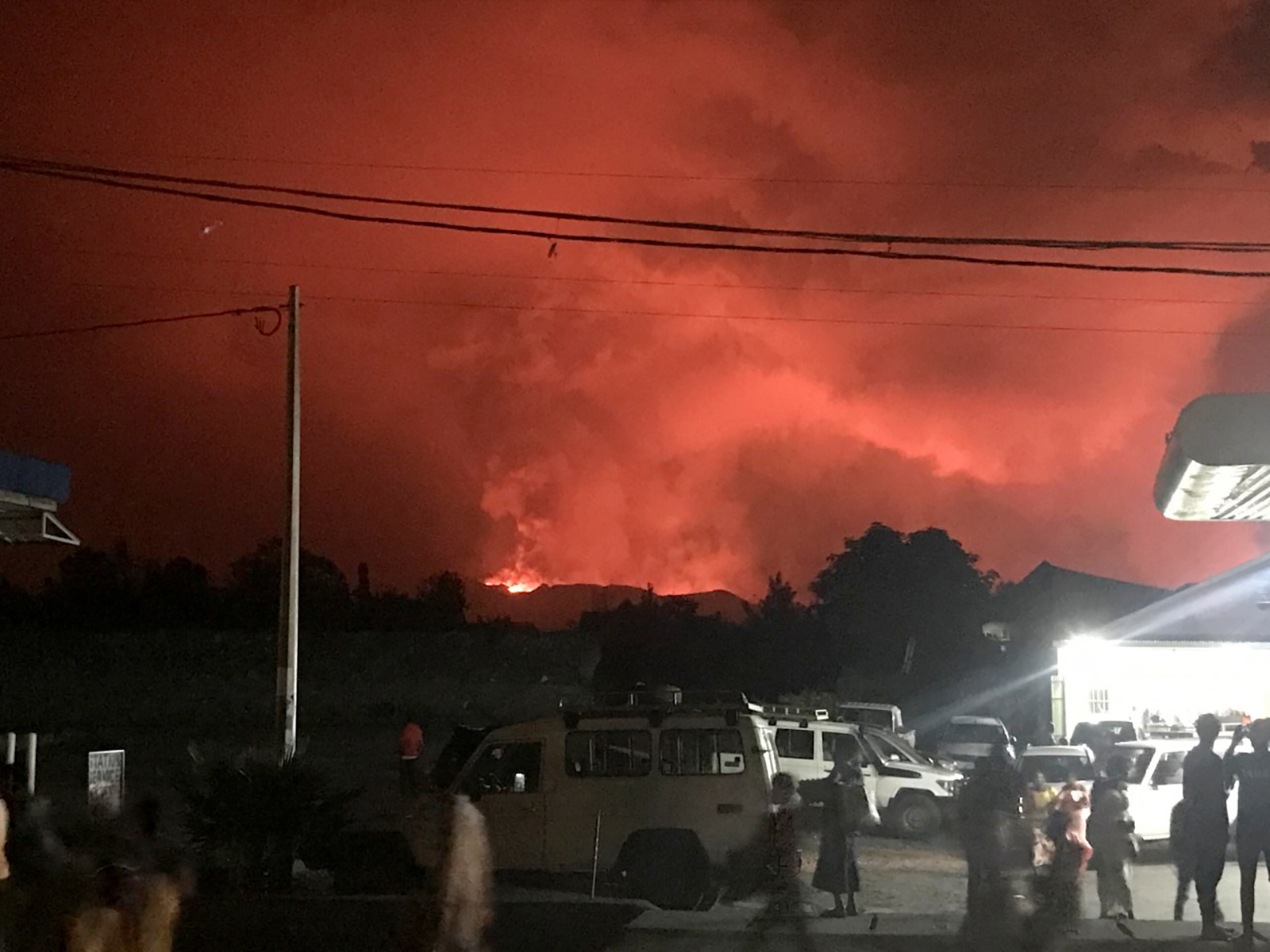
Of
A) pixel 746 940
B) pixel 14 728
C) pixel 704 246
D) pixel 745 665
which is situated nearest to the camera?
pixel 746 940

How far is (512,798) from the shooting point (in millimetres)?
13109

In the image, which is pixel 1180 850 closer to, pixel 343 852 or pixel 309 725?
pixel 343 852

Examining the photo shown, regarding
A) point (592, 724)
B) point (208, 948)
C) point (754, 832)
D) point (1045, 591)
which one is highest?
point (1045, 591)

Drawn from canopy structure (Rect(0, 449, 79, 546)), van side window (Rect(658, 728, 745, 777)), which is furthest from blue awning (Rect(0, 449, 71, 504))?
van side window (Rect(658, 728, 745, 777))

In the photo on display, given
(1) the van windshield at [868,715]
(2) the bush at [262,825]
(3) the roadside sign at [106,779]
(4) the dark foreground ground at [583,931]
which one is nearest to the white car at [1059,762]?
(4) the dark foreground ground at [583,931]

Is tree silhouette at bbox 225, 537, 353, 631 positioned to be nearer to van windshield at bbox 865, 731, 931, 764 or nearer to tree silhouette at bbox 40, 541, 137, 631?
tree silhouette at bbox 40, 541, 137, 631

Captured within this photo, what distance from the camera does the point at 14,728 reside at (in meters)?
42.0

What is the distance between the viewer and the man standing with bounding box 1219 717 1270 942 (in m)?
11.1

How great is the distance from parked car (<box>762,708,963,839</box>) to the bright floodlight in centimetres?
965

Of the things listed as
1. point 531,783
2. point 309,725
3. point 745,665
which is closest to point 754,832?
point 531,783

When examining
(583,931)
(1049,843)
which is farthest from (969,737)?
(583,931)

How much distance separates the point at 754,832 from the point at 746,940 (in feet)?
4.10

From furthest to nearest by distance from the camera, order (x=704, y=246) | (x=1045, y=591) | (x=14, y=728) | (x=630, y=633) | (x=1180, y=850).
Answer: (x=630, y=633), (x=1045, y=591), (x=14, y=728), (x=704, y=246), (x=1180, y=850)

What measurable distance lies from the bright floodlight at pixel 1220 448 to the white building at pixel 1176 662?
17.7m
